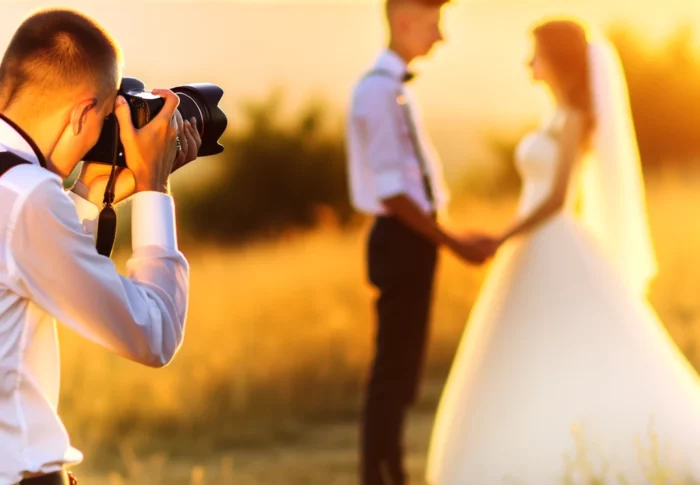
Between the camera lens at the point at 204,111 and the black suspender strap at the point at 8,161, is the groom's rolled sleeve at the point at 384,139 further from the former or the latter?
the black suspender strap at the point at 8,161

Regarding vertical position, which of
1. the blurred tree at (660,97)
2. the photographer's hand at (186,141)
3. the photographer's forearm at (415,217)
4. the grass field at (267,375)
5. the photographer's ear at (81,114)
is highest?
the photographer's ear at (81,114)

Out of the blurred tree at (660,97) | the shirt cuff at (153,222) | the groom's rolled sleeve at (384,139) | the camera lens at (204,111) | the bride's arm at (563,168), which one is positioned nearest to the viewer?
the shirt cuff at (153,222)

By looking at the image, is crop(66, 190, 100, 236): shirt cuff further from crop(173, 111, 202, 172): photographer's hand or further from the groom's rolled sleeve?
the groom's rolled sleeve

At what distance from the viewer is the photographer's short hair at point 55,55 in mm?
1716

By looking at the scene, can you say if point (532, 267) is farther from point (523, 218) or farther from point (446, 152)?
point (446, 152)

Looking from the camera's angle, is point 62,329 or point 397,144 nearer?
point 397,144

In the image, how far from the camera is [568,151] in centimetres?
474

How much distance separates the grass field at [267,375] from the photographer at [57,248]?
4267mm

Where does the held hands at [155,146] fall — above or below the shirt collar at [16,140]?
below

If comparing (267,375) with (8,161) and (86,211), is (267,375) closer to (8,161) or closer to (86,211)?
(86,211)

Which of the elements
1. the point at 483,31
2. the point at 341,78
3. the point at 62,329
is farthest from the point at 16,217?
the point at 483,31

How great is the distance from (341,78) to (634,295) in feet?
53.2

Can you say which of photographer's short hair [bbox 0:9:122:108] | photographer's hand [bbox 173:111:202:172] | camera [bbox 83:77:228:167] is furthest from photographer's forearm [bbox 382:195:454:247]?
photographer's short hair [bbox 0:9:122:108]

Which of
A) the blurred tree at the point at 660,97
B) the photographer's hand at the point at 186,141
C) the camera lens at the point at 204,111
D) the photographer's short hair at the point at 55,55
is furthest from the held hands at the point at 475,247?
the blurred tree at the point at 660,97
